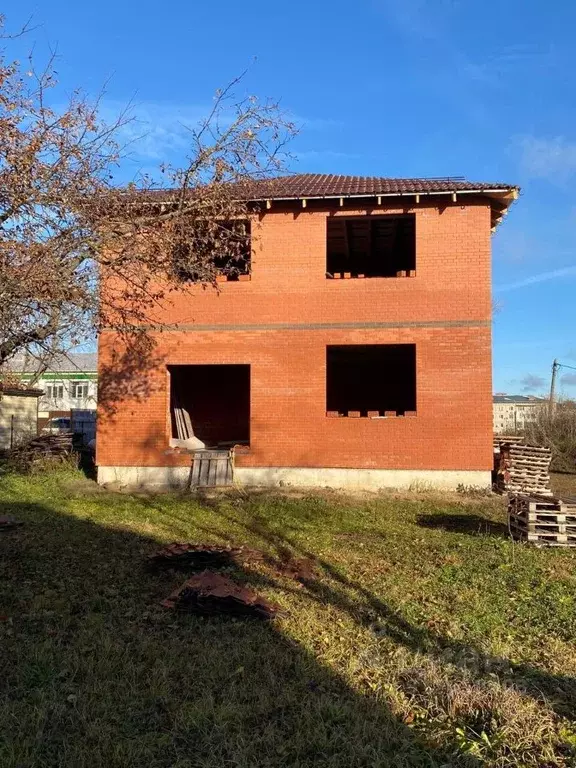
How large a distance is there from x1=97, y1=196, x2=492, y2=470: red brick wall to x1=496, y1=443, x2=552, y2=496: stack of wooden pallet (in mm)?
1109

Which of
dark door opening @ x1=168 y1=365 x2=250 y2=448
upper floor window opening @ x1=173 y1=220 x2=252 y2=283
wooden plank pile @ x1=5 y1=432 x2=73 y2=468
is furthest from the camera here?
dark door opening @ x1=168 y1=365 x2=250 y2=448

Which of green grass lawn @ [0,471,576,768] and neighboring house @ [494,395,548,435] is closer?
green grass lawn @ [0,471,576,768]

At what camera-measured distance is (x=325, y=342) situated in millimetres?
13602

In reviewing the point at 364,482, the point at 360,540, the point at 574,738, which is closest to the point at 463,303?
the point at 364,482

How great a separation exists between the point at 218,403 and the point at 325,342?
5.05 m

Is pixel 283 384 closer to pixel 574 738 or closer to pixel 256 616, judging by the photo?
pixel 256 616

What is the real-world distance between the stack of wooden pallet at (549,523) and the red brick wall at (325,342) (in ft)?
13.8

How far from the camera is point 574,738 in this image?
3.38m

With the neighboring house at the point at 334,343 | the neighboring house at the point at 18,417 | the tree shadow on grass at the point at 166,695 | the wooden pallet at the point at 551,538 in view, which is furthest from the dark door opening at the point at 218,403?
the tree shadow on grass at the point at 166,695

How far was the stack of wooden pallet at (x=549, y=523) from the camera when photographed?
336 inches

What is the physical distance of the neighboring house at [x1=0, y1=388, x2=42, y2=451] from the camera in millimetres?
21312

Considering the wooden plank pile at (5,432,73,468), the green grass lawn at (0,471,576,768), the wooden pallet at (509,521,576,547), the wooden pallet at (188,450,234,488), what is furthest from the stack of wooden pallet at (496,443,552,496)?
the wooden plank pile at (5,432,73,468)

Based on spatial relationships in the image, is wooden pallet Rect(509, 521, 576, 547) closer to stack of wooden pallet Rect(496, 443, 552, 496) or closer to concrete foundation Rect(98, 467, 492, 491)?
concrete foundation Rect(98, 467, 492, 491)

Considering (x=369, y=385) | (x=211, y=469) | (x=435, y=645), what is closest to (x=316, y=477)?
(x=211, y=469)
